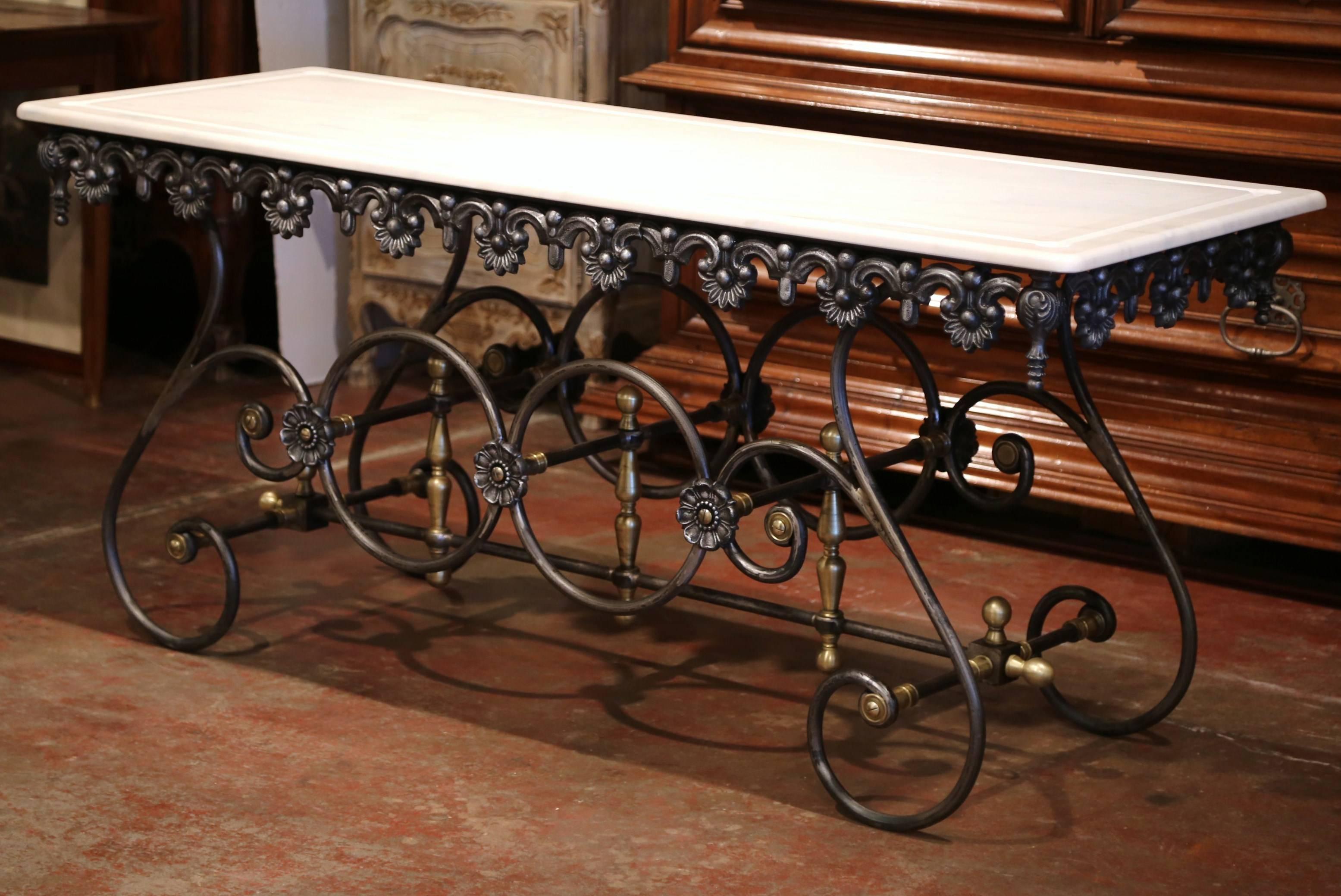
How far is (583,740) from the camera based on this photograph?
9.53ft

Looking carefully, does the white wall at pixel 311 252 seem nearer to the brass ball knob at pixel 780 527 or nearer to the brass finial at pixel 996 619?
the brass ball knob at pixel 780 527

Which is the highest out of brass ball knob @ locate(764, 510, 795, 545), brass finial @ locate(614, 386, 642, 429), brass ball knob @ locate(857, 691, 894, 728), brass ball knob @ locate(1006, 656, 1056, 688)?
brass finial @ locate(614, 386, 642, 429)

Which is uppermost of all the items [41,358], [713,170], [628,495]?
[713,170]

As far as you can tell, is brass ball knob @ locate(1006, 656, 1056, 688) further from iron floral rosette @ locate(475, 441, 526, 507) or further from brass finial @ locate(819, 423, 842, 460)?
iron floral rosette @ locate(475, 441, 526, 507)

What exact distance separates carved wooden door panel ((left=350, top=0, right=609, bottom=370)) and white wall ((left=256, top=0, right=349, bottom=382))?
149 mm

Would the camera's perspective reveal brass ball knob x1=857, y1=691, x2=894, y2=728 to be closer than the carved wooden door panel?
Yes

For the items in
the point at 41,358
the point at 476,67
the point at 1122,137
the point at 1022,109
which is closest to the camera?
the point at 1122,137

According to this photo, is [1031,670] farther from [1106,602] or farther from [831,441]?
[831,441]

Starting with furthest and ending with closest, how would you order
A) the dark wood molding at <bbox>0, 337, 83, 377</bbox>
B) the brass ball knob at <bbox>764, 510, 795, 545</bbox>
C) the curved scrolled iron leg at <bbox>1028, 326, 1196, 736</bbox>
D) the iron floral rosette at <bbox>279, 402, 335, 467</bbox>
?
the dark wood molding at <bbox>0, 337, 83, 377</bbox>, the iron floral rosette at <bbox>279, 402, 335, 467</bbox>, the curved scrolled iron leg at <bbox>1028, 326, 1196, 736</bbox>, the brass ball knob at <bbox>764, 510, 795, 545</bbox>

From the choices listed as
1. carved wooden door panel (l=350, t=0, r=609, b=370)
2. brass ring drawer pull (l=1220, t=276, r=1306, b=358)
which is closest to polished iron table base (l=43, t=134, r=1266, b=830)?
brass ring drawer pull (l=1220, t=276, r=1306, b=358)

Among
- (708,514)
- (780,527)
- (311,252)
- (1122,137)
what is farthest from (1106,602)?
(311,252)

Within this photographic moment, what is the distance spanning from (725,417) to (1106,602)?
0.74 m

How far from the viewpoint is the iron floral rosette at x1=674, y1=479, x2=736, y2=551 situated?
265 centimetres

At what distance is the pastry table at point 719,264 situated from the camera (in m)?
2.42
